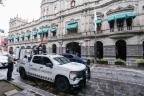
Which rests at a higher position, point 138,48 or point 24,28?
point 24,28

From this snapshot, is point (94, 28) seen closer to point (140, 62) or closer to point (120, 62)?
point (120, 62)

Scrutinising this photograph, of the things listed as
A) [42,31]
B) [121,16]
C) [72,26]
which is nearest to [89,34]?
[72,26]

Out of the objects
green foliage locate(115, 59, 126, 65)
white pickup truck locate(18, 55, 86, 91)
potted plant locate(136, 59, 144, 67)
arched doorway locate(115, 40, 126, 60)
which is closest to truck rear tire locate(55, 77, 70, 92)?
white pickup truck locate(18, 55, 86, 91)

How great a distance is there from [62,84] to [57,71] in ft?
2.57

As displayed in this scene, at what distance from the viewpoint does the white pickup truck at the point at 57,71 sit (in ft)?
26.4

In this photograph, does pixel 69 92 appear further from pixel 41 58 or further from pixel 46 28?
pixel 46 28

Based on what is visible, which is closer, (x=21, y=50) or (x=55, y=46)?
(x=21, y=50)

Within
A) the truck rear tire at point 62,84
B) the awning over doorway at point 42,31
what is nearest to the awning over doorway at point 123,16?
the truck rear tire at point 62,84

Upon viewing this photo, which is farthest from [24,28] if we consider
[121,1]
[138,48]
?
[138,48]

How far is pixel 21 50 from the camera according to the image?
21.9 meters

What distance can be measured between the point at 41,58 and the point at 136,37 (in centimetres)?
1609

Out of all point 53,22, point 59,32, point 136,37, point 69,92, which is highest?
point 53,22

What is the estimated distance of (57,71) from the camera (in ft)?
28.0

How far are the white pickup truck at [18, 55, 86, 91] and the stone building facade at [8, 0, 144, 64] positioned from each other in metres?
14.7
